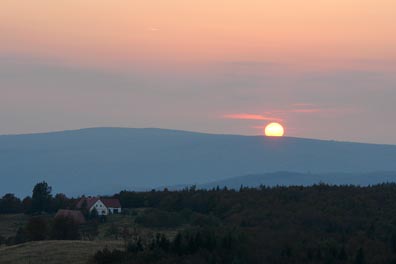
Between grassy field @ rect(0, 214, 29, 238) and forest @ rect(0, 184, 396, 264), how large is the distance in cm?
237

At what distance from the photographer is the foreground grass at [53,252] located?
5428 cm

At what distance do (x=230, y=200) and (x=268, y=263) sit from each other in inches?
1401

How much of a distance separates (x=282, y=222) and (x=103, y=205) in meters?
23.3

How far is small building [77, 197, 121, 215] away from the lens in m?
89.8

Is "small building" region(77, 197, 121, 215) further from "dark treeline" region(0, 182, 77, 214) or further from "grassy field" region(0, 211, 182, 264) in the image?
"grassy field" region(0, 211, 182, 264)

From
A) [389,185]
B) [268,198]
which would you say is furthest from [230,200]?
[389,185]

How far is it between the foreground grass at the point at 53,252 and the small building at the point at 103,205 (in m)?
28.7

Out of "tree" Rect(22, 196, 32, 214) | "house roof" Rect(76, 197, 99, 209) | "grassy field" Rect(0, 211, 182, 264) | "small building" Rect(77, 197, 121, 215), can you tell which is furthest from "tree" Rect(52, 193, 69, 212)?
"grassy field" Rect(0, 211, 182, 264)

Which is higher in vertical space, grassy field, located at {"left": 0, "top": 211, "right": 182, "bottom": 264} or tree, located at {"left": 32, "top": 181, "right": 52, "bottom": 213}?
tree, located at {"left": 32, "top": 181, "right": 52, "bottom": 213}

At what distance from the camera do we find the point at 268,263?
51312 millimetres

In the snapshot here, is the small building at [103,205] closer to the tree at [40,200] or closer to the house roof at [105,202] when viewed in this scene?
the house roof at [105,202]

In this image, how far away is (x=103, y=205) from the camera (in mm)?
90625

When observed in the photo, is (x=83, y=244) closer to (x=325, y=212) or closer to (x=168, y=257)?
(x=168, y=257)

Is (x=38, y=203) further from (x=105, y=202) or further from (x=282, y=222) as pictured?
(x=282, y=222)
